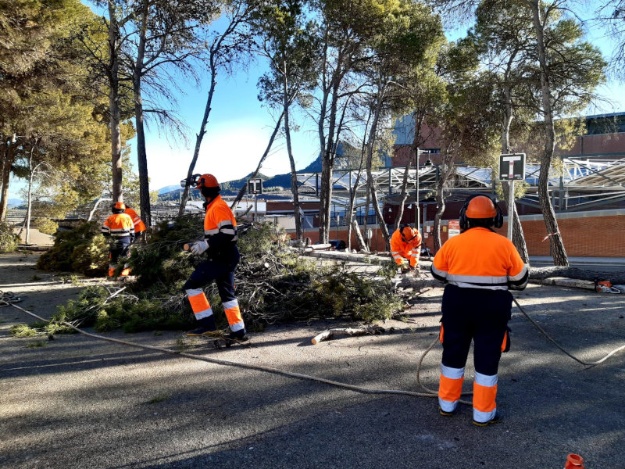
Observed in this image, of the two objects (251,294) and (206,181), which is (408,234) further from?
(206,181)

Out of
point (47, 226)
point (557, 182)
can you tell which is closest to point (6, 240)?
point (47, 226)

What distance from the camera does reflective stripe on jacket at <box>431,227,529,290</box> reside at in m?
3.17

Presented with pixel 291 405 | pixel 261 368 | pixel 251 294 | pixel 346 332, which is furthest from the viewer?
pixel 251 294

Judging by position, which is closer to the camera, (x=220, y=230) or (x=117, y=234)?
(x=220, y=230)

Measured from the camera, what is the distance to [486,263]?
3.17 metres

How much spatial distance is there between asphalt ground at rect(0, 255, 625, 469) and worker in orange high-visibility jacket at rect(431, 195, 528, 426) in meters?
0.25

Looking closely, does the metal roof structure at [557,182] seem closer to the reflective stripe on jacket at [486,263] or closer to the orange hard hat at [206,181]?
the orange hard hat at [206,181]

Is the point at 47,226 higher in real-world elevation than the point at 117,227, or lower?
lower

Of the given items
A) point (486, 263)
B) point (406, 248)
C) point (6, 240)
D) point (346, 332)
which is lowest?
point (346, 332)

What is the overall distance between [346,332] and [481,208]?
2.83 metres

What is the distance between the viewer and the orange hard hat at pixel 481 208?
3291 mm

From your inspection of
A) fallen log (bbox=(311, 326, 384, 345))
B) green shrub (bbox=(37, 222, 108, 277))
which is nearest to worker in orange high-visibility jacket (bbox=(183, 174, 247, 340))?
fallen log (bbox=(311, 326, 384, 345))

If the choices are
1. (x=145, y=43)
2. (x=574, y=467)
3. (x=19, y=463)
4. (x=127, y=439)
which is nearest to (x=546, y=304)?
(x=574, y=467)

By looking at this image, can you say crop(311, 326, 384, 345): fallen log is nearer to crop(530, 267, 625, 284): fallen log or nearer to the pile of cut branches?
the pile of cut branches
